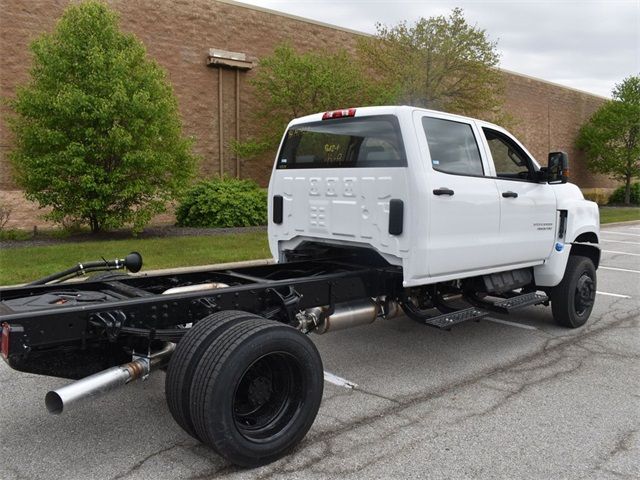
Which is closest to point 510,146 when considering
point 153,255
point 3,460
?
point 3,460

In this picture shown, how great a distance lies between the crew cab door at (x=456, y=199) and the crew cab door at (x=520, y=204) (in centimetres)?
19

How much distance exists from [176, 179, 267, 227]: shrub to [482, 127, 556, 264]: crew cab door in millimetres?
9970

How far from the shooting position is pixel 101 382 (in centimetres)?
328

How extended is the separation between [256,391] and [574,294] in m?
4.31

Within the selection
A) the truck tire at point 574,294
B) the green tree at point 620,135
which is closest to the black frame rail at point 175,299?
the truck tire at point 574,294

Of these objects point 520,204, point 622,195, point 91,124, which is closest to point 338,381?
point 520,204

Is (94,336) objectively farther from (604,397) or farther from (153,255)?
(153,255)

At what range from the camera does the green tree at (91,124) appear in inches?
473

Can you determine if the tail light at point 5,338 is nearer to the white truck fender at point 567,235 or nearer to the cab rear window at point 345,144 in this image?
the cab rear window at point 345,144

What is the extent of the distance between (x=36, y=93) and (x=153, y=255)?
15.6ft

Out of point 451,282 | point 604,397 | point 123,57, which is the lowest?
point 604,397

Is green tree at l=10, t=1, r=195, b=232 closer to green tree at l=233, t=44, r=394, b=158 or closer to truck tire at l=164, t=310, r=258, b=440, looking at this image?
green tree at l=233, t=44, r=394, b=158

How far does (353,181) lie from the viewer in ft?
16.6

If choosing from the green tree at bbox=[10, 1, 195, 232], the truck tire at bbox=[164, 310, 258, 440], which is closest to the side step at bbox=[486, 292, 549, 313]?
the truck tire at bbox=[164, 310, 258, 440]
